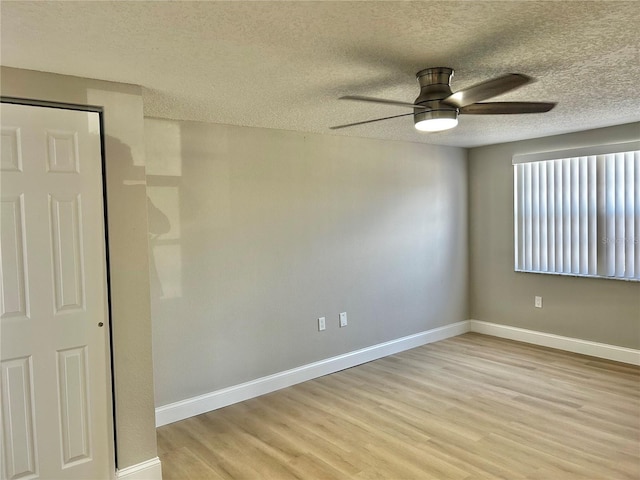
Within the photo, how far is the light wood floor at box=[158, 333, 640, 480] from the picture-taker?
262 cm

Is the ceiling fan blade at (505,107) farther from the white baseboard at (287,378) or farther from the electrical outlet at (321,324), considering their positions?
the white baseboard at (287,378)

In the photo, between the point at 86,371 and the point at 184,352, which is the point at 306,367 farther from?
the point at 86,371

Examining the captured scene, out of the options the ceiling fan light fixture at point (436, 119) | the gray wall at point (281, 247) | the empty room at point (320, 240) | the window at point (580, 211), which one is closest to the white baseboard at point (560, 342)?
the empty room at point (320, 240)

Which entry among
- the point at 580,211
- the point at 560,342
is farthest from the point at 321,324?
the point at 580,211

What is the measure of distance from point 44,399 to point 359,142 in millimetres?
3345

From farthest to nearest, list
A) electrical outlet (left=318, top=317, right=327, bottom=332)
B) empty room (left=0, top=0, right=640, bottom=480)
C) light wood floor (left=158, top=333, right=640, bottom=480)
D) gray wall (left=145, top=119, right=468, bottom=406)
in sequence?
electrical outlet (left=318, top=317, right=327, bottom=332) < gray wall (left=145, top=119, right=468, bottom=406) < light wood floor (left=158, top=333, right=640, bottom=480) < empty room (left=0, top=0, right=640, bottom=480)

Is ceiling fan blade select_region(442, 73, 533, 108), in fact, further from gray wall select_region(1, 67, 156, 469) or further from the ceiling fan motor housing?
gray wall select_region(1, 67, 156, 469)

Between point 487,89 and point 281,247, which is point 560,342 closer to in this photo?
point 281,247

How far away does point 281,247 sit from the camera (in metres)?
3.89

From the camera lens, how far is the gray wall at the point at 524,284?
14.1 ft

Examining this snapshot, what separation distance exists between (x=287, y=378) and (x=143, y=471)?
1.56 metres

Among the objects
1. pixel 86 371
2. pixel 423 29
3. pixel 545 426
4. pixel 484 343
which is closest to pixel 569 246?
pixel 484 343

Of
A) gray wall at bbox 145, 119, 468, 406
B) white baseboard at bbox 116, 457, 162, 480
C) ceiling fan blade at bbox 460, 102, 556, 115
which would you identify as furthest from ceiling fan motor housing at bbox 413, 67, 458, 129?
white baseboard at bbox 116, 457, 162, 480

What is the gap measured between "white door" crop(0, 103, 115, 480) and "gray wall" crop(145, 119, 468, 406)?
0.82 m
